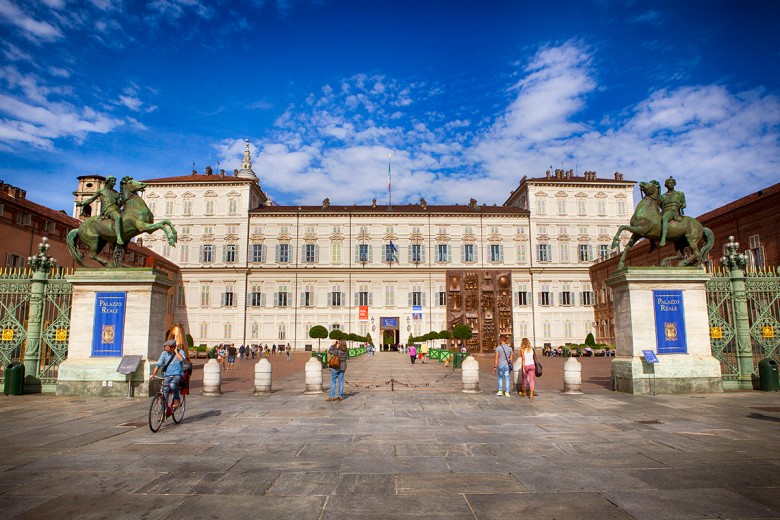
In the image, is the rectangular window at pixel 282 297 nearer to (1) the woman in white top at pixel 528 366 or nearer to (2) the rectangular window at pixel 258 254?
(2) the rectangular window at pixel 258 254

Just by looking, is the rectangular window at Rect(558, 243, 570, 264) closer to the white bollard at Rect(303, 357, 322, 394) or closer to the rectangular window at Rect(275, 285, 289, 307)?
the rectangular window at Rect(275, 285, 289, 307)

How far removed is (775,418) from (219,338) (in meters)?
50.2

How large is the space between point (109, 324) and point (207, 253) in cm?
4410

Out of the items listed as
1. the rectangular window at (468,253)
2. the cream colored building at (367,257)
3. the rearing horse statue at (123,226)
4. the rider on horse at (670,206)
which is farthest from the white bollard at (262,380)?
the rectangular window at (468,253)

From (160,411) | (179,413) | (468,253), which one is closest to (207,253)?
(468,253)

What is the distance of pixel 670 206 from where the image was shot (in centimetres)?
1264

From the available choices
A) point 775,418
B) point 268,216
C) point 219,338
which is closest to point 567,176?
point 268,216

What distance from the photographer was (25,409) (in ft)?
33.0

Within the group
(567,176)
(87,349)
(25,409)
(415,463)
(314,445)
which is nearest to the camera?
(415,463)

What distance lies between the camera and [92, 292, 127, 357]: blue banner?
11.9m

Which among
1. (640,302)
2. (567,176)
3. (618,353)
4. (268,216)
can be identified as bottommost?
(618,353)

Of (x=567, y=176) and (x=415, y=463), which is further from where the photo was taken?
(x=567, y=176)

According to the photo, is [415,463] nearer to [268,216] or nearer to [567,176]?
[268,216]

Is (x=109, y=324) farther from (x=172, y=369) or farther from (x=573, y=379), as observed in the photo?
(x=573, y=379)
